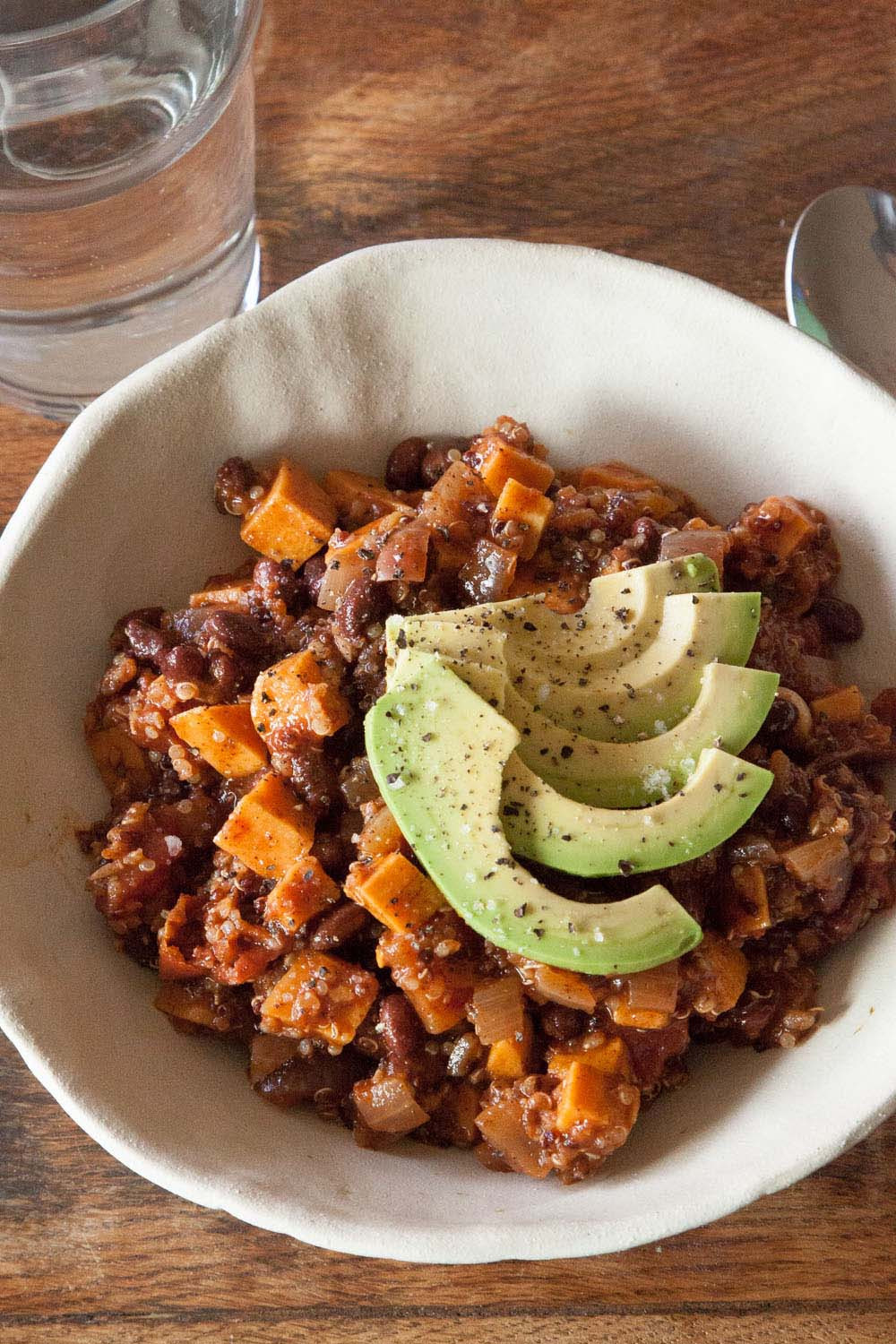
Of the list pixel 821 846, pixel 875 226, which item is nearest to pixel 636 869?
pixel 821 846

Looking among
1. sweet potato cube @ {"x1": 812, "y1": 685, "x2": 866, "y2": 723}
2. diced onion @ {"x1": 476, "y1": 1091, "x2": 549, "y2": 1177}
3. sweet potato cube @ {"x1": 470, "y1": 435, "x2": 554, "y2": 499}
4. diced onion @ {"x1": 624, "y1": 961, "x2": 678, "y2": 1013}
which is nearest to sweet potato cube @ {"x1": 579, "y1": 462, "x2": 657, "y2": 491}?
sweet potato cube @ {"x1": 470, "y1": 435, "x2": 554, "y2": 499}

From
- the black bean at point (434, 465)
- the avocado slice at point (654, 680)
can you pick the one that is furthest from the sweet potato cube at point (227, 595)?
the avocado slice at point (654, 680)

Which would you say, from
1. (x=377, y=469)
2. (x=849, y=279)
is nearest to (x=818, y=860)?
(x=377, y=469)

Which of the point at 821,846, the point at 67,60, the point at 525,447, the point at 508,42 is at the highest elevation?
the point at 67,60

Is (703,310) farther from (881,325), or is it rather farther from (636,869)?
(636,869)

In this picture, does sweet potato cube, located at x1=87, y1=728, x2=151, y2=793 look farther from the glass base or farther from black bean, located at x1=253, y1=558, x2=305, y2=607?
the glass base
